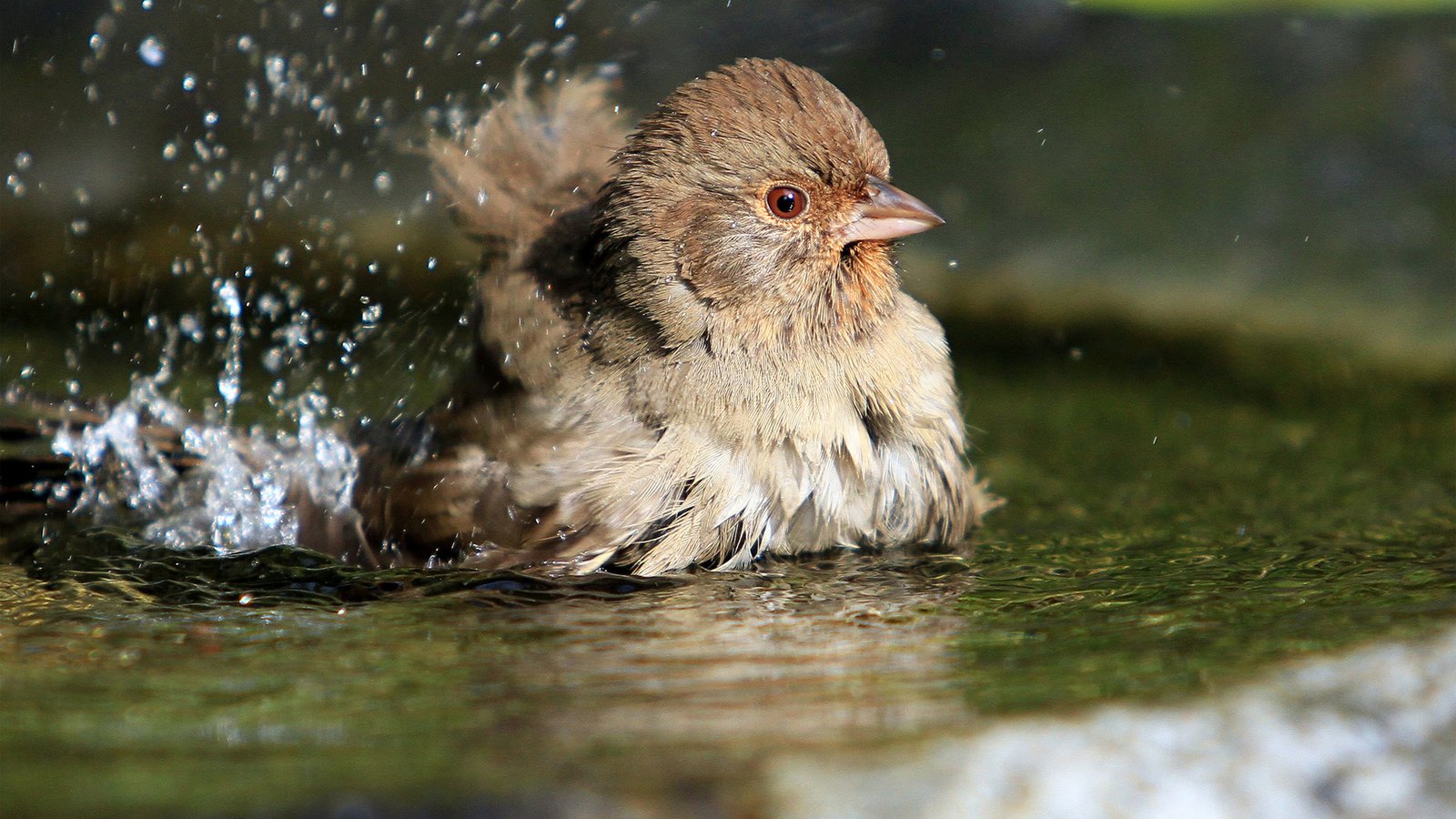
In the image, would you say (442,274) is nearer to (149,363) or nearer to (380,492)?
(149,363)

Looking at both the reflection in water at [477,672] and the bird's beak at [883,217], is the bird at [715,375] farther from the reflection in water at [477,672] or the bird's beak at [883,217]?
the reflection in water at [477,672]

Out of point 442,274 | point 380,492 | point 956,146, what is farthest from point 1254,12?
point 380,492

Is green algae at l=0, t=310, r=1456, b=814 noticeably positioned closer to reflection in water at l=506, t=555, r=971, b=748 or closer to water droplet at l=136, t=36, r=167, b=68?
reflection in water at l=506, t=555, r=971, b=748

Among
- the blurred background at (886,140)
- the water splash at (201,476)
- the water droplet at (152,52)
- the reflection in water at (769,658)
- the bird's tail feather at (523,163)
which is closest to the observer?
the reflection in water at (769,658)

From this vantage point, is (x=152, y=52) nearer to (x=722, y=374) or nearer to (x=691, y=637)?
(x=722, y=374)

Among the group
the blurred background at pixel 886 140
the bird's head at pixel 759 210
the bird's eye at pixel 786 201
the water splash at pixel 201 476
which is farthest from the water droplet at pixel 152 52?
the bird's eye at pixel 786 201

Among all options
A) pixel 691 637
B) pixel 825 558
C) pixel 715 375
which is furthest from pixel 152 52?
pixel 691 637

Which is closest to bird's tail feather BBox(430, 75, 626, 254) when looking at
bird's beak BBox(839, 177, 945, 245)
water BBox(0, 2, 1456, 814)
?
bird's beak BBox(839, 177, 945, 245)
